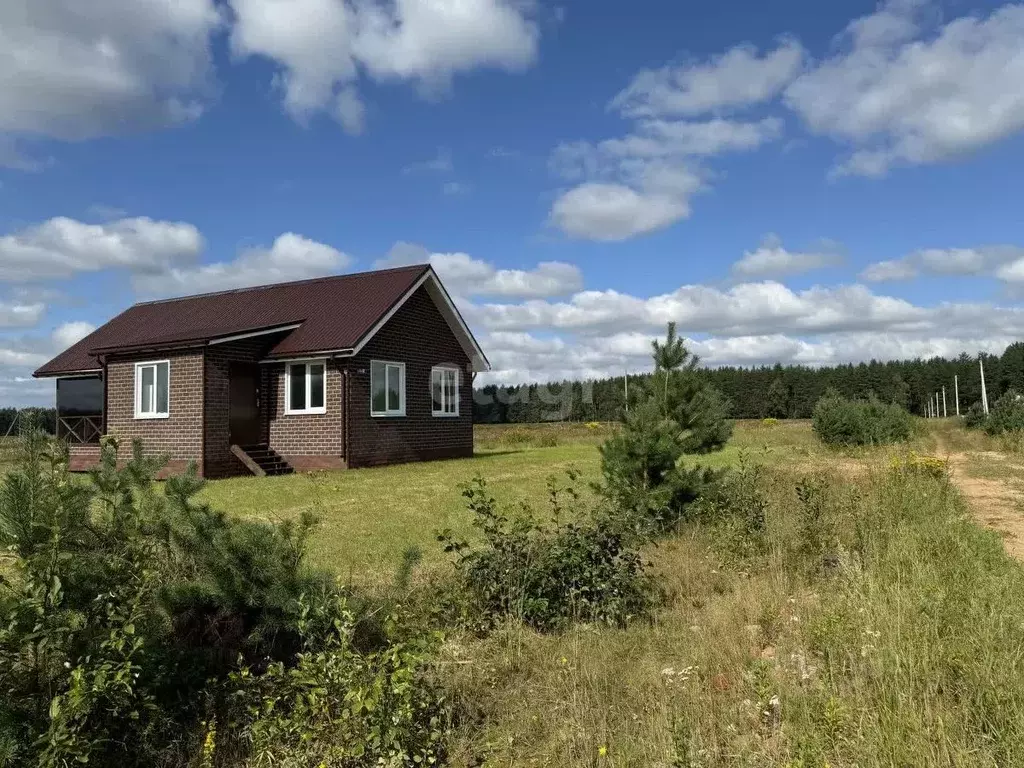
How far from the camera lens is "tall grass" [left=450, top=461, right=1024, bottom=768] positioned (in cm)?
294

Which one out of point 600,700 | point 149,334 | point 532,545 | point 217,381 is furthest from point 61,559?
point 149,334

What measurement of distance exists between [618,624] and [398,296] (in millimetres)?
14036

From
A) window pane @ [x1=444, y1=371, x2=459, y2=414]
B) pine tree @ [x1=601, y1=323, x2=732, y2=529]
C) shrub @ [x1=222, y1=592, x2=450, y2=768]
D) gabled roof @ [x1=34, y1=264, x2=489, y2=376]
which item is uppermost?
gabled roof @ [x1=34, y1=264, x2=489, y2=376]

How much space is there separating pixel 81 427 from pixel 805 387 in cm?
5850

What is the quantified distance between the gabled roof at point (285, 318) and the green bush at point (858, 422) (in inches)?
382

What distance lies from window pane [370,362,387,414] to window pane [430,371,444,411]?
2171mm

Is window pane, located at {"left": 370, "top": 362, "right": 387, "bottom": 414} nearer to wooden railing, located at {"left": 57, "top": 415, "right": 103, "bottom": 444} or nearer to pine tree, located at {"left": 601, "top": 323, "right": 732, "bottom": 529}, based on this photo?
wooden railing, located at {"left": 57, "top": 415, "right": 103, "bottom": 444}

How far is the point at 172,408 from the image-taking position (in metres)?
16.2

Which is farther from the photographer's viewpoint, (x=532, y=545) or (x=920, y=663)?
(x=532, y=545)

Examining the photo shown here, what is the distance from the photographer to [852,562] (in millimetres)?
5395

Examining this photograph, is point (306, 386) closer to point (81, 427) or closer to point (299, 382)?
point (299, 382)

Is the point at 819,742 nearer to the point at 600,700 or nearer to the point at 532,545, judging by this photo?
the point at 600,700

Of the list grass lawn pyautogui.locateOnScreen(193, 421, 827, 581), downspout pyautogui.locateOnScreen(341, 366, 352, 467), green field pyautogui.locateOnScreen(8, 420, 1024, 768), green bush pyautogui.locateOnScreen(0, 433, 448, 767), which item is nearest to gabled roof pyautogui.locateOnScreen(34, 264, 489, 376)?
downspout pyautogui.locateOnScreen(341, 366, 352, 467)

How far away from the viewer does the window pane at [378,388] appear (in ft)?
57.2
